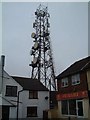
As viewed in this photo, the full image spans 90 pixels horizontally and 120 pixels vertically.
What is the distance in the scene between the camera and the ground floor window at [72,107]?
25605 millimetres

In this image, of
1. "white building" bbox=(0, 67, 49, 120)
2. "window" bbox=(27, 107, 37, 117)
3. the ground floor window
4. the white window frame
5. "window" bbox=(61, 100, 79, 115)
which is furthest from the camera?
"window" bbox=(27, 107, 37, 117)

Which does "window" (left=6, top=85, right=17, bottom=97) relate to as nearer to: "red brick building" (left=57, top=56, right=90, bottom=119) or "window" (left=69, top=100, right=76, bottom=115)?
"red brick building" (left=57, top=56, right=90, bottom=119)

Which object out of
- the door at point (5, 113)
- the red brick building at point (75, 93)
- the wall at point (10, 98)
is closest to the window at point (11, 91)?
the wall at point (10, 98)

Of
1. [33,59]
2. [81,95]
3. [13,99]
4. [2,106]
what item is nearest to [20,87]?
[13,99]

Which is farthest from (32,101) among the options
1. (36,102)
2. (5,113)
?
(5,113)

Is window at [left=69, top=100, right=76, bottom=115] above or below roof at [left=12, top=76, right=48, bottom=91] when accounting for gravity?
below

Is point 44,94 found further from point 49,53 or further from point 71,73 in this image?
point 71,73

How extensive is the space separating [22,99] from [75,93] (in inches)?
462

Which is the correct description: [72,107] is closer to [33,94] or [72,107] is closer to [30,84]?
[33,94]

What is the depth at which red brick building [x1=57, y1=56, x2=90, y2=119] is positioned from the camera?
24.8m

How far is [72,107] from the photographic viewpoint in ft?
88.3

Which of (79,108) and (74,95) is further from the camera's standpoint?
(74,95)

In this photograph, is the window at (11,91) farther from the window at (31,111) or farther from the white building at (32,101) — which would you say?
the window at (31,111)

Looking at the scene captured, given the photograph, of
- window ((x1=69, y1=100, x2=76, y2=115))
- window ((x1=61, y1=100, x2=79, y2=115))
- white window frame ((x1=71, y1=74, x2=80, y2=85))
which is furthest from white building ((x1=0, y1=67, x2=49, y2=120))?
white window frame ((x1=71, y1=74, x2=80, y2=85))
